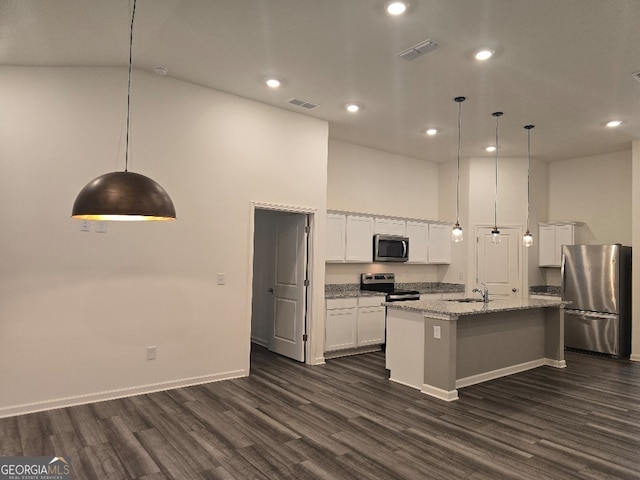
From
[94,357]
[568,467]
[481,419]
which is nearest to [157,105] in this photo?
[94,357]

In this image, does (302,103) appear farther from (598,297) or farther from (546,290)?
(546,290)

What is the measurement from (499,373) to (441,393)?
4.31 feet

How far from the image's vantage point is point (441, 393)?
454 centimetres

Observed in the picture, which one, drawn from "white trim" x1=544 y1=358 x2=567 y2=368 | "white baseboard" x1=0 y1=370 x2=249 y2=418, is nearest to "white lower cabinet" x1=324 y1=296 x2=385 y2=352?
"white baseboard" x1=0 y1=370 x2=249 y2=418

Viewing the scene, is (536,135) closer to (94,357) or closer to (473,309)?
(473,309)

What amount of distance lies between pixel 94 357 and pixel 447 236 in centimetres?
618

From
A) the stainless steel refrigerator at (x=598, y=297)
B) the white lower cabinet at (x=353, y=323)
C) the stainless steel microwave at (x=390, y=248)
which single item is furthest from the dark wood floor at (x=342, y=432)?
the stainless steel microwave at (x=390, y=248)

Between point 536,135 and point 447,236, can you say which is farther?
point 447,236

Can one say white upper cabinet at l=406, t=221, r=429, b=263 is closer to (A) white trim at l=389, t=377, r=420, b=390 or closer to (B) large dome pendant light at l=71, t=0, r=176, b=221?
(A) white trim at l=389, t=377, r=420, b=390

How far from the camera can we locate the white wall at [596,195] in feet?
23.5

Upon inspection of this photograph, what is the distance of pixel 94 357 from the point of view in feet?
13.7

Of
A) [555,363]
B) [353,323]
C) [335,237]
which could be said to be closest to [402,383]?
[353,323]

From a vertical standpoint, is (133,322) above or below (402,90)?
below

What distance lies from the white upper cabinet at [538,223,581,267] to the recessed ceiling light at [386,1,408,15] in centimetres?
583
